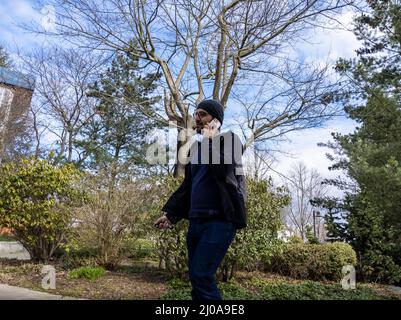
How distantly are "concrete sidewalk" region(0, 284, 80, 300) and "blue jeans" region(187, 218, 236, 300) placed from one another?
282 centimetres

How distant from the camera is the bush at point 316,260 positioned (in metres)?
7.95

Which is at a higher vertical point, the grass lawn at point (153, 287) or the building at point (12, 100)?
the building at point (12, 100)

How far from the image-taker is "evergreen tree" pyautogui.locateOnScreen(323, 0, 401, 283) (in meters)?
8.73

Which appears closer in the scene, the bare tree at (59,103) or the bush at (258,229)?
the bush at (258,229)

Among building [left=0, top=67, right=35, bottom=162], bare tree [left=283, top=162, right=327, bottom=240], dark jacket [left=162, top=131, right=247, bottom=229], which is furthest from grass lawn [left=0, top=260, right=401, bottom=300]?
bare tree [left=283, top=162, right=327, bottom=240]

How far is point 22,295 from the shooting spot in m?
4.82

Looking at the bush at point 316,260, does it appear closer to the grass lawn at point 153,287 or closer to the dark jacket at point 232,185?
the grass lawn at point 153,287

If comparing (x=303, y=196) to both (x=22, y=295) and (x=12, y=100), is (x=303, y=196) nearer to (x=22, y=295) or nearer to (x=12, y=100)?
(x=12, y=100)

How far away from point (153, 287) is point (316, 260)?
356 cm

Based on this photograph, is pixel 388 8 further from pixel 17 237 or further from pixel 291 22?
pixel 17 237

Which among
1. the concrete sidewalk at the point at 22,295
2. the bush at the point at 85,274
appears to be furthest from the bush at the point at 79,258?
the concrete sidewalk at the point at 22,295

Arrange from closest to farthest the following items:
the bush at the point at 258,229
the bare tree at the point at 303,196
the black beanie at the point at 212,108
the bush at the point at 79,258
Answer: the black beanie at the point at 212,108, the bush at the point at 258,229, the bush at the point at 79,258, the bare tree at the point at 303,196

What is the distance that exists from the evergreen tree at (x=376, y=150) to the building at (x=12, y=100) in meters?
11.8
